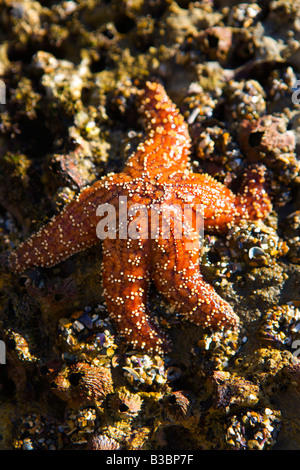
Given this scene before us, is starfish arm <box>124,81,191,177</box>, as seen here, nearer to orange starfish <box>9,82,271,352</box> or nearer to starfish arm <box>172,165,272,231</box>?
orange starfish <box>9,82,271,352</box>

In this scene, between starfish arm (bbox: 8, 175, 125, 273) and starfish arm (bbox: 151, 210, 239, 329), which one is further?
starfish arm (bbox: 8, 175, 125, 273)

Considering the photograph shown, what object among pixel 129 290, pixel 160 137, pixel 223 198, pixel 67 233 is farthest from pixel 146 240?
pixel 160 137

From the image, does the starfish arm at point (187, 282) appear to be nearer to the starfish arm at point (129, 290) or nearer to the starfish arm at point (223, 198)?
the starfish arm at point (129, 290)

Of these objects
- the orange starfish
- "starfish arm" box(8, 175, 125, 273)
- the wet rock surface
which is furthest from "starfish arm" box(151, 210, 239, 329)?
"starfish arm" box(8, 175, 125, 273)

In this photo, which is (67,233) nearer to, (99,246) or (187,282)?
(99,246)

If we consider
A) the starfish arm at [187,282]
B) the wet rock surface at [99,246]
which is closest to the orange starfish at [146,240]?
the starfish arm at [187,282]
